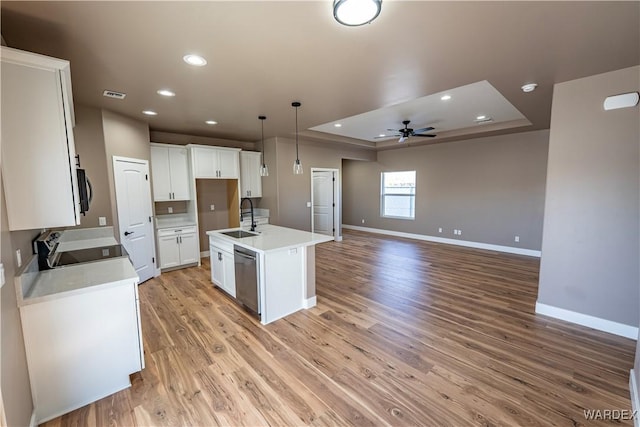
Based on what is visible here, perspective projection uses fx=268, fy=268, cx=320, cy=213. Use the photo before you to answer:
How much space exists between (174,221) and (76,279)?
3.49 meters

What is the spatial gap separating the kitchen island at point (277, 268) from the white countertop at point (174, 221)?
5.67 ft

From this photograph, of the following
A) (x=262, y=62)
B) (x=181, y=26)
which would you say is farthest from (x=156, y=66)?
(x=262, y=62)

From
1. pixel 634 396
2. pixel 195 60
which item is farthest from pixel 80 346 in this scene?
pixel 634 396

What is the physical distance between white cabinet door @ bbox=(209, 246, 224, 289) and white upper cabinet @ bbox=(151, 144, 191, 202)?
1.80 meters

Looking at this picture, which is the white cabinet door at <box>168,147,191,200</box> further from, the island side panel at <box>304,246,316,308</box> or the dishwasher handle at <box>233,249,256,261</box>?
the island side panel at <box>304,246,316,308</box>

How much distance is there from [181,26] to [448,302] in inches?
159

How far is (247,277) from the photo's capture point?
3.22 meters

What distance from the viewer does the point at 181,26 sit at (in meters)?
1.84

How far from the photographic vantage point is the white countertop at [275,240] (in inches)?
120

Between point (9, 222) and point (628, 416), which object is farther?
point (628, 416)

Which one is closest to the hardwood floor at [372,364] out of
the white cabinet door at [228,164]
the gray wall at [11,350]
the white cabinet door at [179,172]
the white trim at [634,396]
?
the white trim at [634,396]

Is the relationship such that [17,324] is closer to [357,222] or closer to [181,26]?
[181,26]

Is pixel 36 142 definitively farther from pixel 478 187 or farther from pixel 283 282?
pixel 478 187

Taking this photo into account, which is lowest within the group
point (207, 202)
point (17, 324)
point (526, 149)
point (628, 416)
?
point (628, 416)
